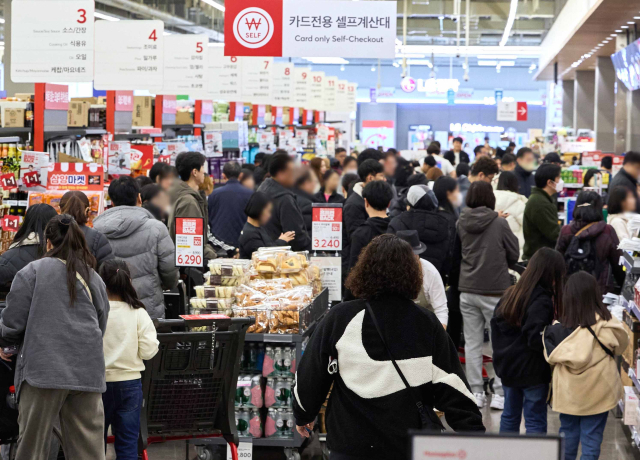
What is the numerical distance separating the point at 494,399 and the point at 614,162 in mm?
6051

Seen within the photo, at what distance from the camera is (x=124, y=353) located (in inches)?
156

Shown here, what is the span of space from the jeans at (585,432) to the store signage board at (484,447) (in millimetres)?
2949

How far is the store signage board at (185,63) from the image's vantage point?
411 inches

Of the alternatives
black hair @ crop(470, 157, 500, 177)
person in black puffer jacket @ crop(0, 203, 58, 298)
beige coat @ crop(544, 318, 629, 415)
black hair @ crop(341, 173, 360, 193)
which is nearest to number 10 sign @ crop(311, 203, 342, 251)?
beige coat @ crop(544, 318, 629, 415)

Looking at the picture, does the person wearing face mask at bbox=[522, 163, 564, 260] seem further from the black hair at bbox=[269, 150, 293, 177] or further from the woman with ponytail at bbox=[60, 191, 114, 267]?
the woman with ponytail at bbox=[60, 191, 114, 267]

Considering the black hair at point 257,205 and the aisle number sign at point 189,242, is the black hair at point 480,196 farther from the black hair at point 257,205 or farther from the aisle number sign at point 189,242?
the aisle number sign at point 189,242

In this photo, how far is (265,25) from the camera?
8.43 metres

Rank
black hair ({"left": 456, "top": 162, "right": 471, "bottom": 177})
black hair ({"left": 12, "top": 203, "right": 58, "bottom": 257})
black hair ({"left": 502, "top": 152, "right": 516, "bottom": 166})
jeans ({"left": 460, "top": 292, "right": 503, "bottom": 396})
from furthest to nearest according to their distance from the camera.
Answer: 1. black hair ({"left": 456, "top": 162, "right": 471, "bottom": 177})
2. black hair ({"left": 502, "top": 152, "right": 516, "bottom": 166})
3. jeans ({"left": 460, "top": 292, "right": 503, "bottom": 396})
4. black hair ({"left": 12, "top": 203, "right": 58, "bottom": 257})

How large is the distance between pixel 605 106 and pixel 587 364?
492 inches

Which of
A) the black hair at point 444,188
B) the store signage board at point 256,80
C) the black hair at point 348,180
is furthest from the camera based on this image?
the store signage board at point 256,80

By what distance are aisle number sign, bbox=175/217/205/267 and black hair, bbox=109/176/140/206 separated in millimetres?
376

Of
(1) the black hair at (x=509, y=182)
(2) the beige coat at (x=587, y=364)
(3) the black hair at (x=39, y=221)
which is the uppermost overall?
(1) the black hair at (x=509, y=182)

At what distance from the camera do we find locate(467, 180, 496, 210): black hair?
223 inches

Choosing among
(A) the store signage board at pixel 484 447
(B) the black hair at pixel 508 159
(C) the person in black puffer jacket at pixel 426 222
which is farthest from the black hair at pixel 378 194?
(B) the black hair at pixel 508 159
